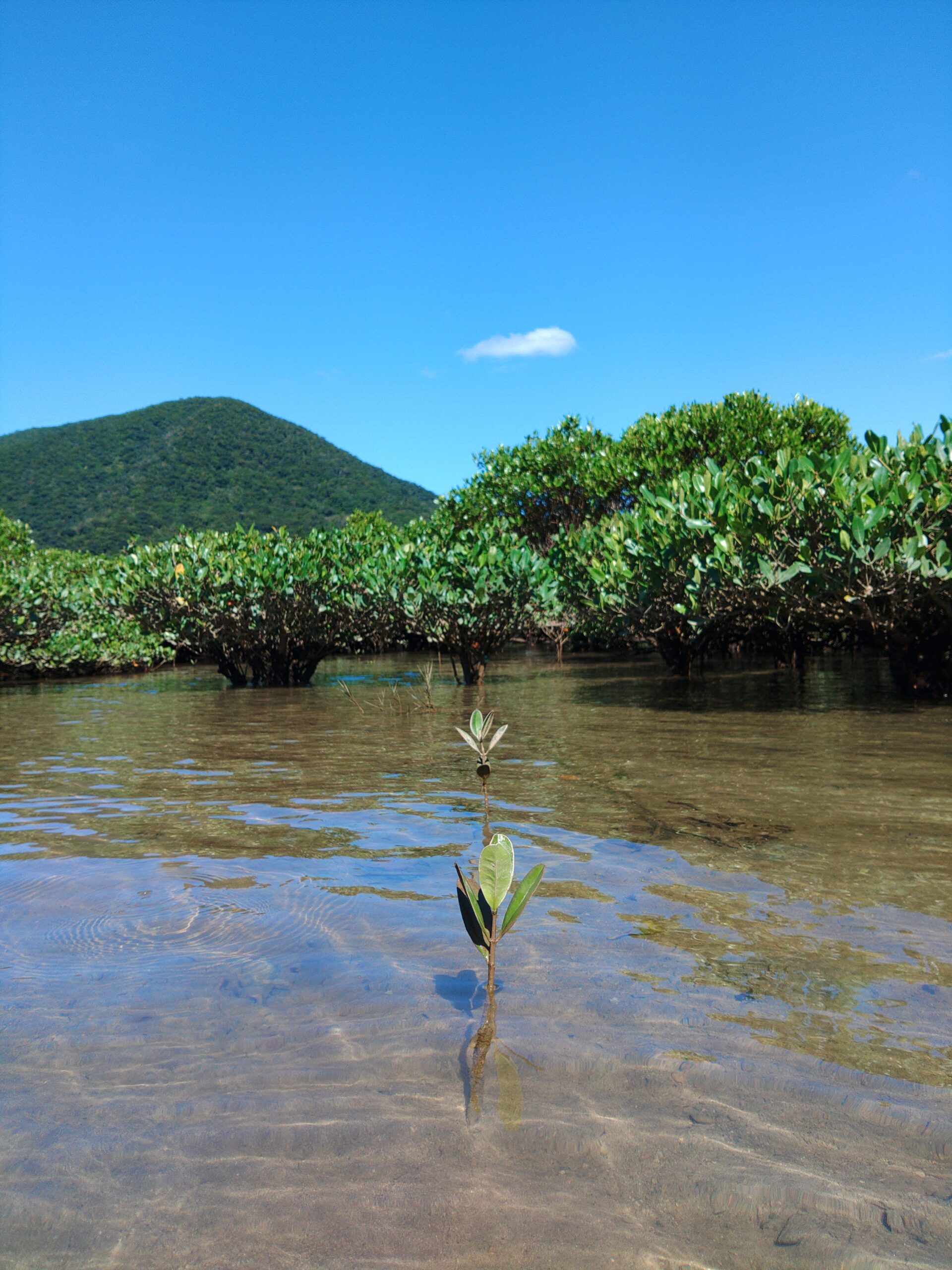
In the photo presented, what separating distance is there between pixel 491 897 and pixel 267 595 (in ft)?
58.9

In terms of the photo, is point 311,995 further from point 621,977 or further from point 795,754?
point 795,754

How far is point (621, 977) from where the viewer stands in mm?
3057

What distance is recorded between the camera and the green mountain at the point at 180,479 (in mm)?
83750

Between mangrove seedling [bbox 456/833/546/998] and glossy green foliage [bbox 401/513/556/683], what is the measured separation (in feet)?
51.9

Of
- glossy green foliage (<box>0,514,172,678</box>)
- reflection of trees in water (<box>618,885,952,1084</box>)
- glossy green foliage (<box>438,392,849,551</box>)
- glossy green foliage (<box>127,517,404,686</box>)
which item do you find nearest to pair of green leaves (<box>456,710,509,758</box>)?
reflection of trees in water (<box>618,885,952,1084</box>)

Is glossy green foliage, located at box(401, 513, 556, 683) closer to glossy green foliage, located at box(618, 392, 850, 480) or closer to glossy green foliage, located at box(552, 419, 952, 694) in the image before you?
glossy green foliage, located at box(552, 419, 952, 694)

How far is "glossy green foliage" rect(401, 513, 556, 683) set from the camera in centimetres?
1898

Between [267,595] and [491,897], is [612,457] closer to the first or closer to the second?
[267,595]

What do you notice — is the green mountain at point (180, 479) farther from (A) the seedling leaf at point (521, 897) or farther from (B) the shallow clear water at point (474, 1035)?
(A) the seedling leaf at point (521, 897)

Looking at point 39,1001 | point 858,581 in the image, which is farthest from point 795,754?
point 39,1001

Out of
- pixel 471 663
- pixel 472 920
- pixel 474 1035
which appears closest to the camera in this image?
pixel 474 1035

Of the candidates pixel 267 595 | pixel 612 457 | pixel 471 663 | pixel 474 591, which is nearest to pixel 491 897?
pixel 474 591

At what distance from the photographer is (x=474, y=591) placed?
62.4 feet

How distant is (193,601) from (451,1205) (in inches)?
781
